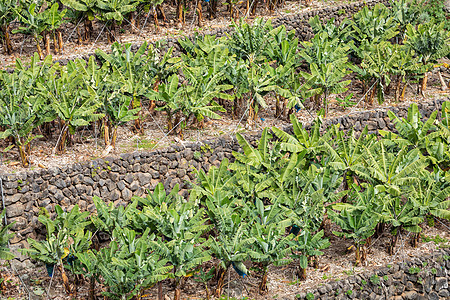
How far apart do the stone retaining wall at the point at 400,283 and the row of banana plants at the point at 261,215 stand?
50 centimetres

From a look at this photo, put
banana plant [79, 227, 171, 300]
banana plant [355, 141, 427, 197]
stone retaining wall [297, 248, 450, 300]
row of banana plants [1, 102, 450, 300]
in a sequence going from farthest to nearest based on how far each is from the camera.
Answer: banana plant [355, 141, 427, 197]
stone retaining wall [297, 248, 450, 300]
row of banana plants [1, 102, 450, 300]
banana plant [79, 227, 171, 300]

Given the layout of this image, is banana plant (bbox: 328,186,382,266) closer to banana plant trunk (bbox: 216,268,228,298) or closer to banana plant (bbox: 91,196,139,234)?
banana plant trunk (bbox: 216,268,228,298)

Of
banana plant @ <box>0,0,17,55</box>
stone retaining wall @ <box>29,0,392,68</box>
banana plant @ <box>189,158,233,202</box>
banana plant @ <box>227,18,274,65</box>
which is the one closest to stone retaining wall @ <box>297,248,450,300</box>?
banana plant @ <box>189,158,233,202</box>

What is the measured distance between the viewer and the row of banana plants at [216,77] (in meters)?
15.6

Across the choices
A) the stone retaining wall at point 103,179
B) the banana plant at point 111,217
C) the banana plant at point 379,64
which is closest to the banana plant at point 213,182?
A: the stone retaining wall at point 103,179

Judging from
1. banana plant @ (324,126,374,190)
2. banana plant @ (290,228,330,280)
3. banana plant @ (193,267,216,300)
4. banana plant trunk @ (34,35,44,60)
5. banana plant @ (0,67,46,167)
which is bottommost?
banana plant @ (193,267,216,300)

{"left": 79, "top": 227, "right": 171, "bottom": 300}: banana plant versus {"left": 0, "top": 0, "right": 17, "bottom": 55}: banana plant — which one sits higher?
{"left": 0, "top": 0, "right": 17, "bottom": 55}: banana plant

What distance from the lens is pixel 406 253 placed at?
1548 cm

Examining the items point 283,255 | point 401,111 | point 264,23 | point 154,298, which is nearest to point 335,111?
point 401,111

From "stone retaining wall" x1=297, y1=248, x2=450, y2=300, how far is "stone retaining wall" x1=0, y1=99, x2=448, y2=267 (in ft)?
13.7

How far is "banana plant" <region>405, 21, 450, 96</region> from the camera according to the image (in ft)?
61.7

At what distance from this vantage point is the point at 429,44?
1891 centimetres

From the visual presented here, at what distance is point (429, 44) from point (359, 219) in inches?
264

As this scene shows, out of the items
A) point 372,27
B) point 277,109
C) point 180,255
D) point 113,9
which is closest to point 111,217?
point 180,255
